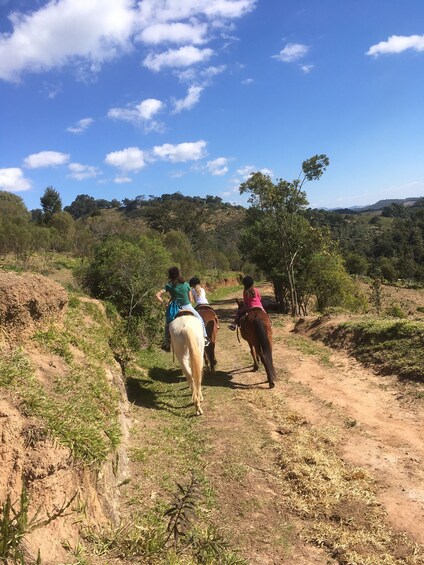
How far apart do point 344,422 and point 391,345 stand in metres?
4.51

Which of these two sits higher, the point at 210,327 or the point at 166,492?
the point at 210,327

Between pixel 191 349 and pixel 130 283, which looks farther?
pixel 130 283

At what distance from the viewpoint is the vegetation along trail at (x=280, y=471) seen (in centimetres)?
418

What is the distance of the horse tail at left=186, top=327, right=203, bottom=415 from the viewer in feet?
24.8

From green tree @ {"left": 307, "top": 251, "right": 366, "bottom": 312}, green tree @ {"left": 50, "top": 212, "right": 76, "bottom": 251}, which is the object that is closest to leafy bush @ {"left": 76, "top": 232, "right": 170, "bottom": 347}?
green tree @ {"left": 307, "top": 251, "right": 366, "bottom": 312}

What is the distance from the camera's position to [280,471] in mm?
5738

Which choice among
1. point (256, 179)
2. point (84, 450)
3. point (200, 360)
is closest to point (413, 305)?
point (256, 179)

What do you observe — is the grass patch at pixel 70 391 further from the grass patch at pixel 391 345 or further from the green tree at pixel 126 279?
the grass patch at pixel 391 345

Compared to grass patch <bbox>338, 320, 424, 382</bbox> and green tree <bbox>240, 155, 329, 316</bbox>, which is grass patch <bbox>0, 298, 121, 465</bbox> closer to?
grass patch <bbox>338, 320, 424, 382</bbox>

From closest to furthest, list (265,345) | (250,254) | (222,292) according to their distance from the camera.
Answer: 1. (265,345)
2. (250,254)
3. (222,292)

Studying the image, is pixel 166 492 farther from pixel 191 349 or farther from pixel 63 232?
pixel 63 232

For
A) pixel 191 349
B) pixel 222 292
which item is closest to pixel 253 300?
pixel 191 349

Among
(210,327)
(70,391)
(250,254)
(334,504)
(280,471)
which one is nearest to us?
(334,504)

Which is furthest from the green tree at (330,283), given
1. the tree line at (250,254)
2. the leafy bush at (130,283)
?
the leafy bush at (130,283)
